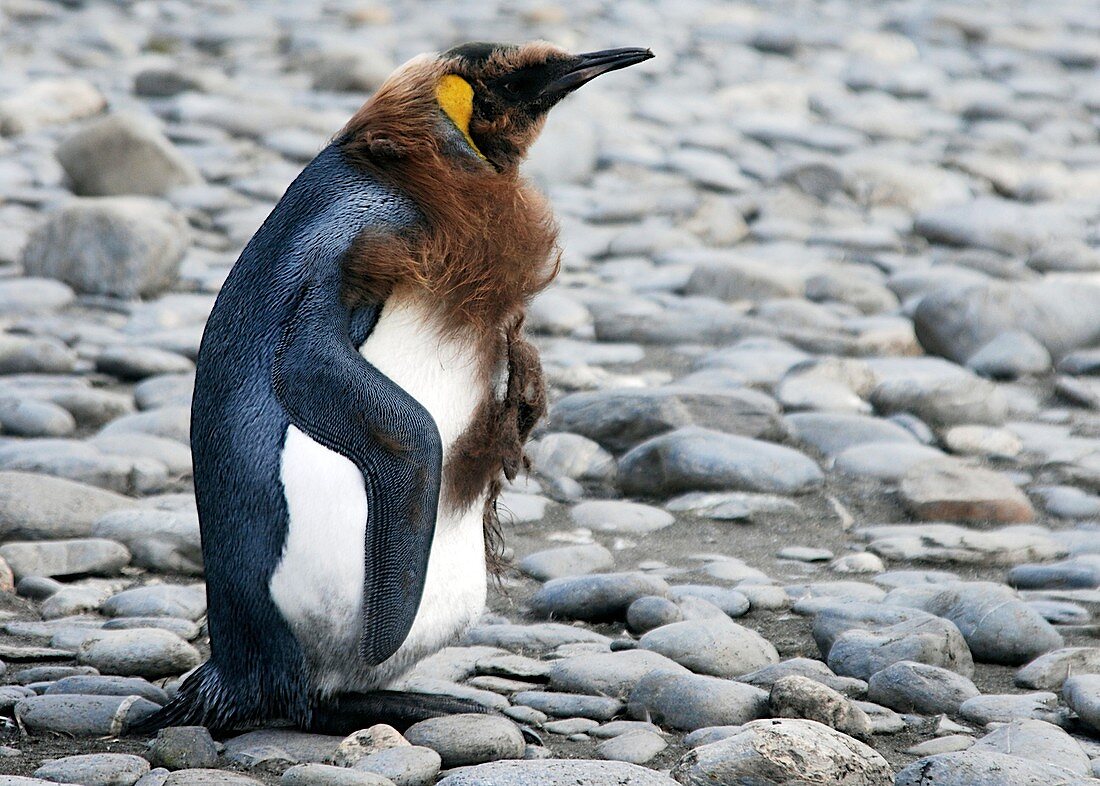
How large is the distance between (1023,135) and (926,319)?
3543mm

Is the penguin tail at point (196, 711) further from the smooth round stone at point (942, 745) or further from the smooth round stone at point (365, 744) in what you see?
the smooth round stone at point (942, 745)

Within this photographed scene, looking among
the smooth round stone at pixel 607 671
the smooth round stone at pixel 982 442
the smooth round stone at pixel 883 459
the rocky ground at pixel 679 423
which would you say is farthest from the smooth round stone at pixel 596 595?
the smooth round stone at pixel 982 442

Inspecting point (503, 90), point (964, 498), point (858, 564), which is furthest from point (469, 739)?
point (964, 498)

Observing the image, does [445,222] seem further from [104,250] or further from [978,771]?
[104,250]

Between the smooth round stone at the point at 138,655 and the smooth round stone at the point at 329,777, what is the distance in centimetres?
60

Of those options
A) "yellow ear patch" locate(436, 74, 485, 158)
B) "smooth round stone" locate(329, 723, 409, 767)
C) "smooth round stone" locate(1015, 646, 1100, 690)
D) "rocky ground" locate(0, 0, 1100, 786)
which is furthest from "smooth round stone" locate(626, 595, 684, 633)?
"yellow ear patch" locate(436, 74, 485, 158)

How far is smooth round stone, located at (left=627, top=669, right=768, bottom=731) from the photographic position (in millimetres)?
2225

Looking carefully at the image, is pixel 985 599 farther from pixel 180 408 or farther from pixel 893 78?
pixel 893 78

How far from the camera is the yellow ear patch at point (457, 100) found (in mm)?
2223

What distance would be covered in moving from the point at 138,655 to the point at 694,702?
0.90 m

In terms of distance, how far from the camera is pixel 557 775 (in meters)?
1.84

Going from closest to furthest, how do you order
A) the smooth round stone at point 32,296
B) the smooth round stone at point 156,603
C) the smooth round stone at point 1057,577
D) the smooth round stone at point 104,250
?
the smooth round stone at point 156,603 < the smooth round stone at point 1057,577 < the smooth round stone at point 32,296 < the smooth round stone at point 104,250

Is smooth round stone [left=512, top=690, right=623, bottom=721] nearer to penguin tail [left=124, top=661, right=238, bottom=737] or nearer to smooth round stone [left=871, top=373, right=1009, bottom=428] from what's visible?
penguin tail [left=124, top=661, right=238, bottom=737]

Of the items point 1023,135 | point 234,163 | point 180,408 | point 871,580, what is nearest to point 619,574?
point 871,580
